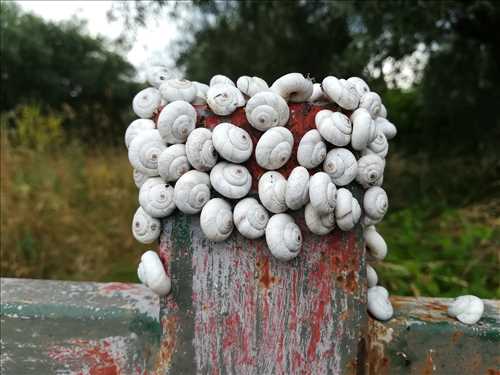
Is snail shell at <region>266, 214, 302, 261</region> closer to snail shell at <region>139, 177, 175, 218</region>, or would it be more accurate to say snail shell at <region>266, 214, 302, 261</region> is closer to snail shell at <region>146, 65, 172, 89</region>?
snail shell at <region>139, 177, 175, 218</region>

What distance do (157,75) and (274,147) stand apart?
1.36ft

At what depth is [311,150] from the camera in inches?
39.8

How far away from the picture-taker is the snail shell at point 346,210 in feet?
3.31

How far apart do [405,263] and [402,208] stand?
1441 millimetres

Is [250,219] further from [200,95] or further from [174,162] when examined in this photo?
[200,95]

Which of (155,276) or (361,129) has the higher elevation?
(361,129)

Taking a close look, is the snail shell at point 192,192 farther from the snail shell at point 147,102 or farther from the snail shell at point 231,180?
the snail shell at point 147,102

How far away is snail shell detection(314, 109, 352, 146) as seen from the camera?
1.02m

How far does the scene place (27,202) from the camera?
3145mm

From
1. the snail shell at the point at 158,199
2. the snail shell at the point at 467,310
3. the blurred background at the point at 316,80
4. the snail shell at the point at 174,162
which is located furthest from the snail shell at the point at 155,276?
the blurred background at the point at 316,80

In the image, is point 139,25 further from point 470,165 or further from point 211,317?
point 470,165

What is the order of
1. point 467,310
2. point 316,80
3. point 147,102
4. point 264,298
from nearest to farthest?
point 264,298 → point 147,102 → point 467,310 → point 316,80

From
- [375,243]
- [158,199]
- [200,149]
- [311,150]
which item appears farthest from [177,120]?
[375,243]

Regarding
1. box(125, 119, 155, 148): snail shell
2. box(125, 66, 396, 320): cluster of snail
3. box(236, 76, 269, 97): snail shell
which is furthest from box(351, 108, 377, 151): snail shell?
box(125, 119, 155, 148): snail shell
